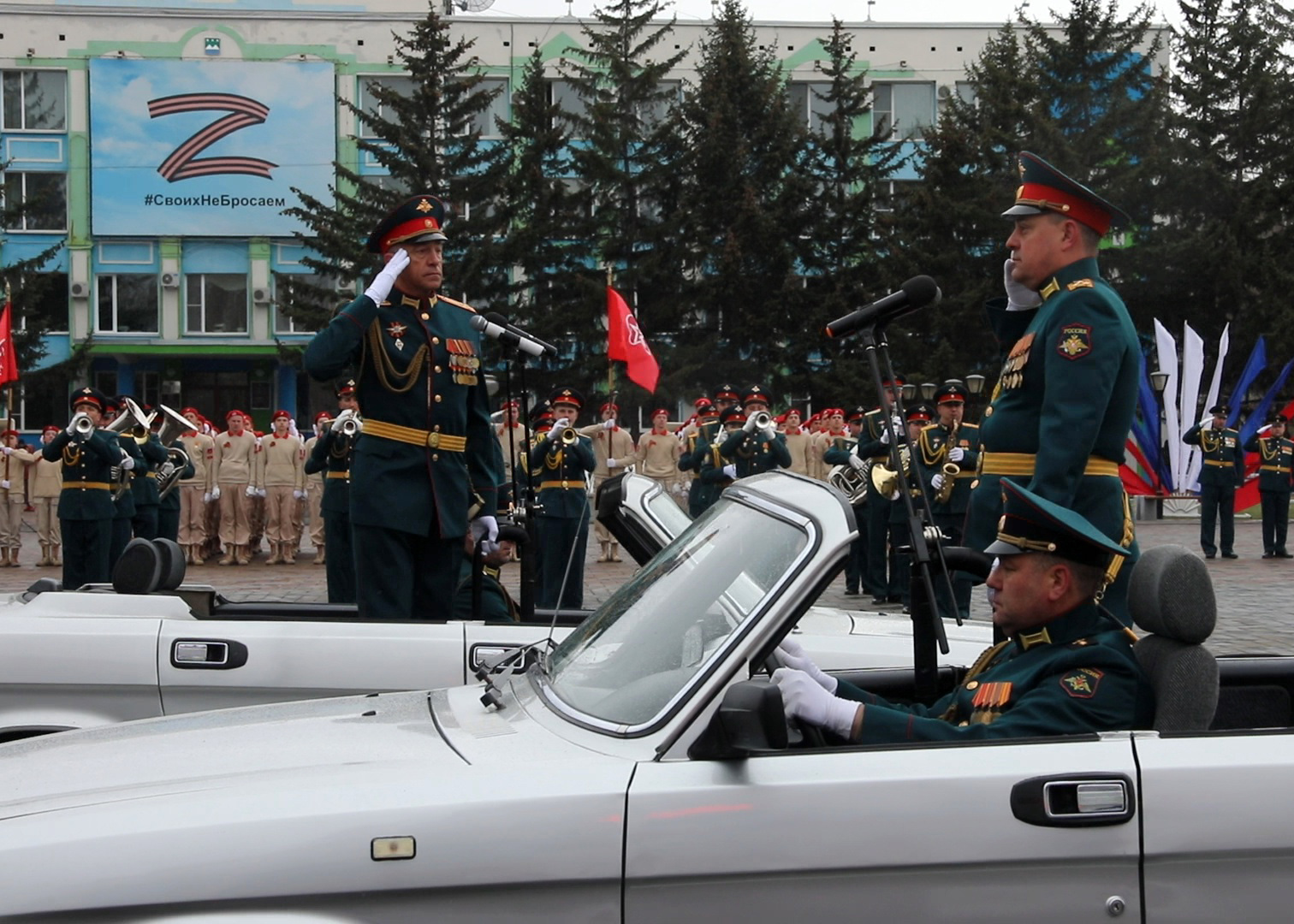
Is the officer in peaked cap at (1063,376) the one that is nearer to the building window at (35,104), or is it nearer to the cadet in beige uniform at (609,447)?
the cadet in beige uniform at (609,447)

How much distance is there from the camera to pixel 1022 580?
3.48m

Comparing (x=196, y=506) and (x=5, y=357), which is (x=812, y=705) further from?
(x=5, y=357)

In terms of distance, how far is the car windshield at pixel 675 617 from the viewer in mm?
3072

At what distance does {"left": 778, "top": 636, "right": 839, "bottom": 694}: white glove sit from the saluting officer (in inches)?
728

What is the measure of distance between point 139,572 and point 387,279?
147 cm

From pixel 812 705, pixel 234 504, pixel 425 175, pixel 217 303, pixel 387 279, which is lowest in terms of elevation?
pixel 234 504

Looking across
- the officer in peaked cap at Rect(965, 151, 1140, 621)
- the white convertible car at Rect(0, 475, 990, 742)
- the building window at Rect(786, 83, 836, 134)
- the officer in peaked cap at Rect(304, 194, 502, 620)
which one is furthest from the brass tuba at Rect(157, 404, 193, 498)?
the building window at Rect(786, 83, 836, 134)

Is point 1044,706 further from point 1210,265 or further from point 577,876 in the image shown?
point 1210,265

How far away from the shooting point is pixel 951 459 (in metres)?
13.2

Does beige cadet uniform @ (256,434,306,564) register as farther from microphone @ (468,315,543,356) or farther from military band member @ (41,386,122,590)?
microphone @ (468,315,543,356)

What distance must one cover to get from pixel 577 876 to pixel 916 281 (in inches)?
66.2

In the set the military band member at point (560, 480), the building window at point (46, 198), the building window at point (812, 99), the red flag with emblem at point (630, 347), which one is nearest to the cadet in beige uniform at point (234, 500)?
the red flag with emblem at point (630, 347)

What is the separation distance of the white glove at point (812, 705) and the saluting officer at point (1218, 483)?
1886 centimetres

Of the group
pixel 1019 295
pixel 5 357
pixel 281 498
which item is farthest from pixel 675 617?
pixel 5 357
